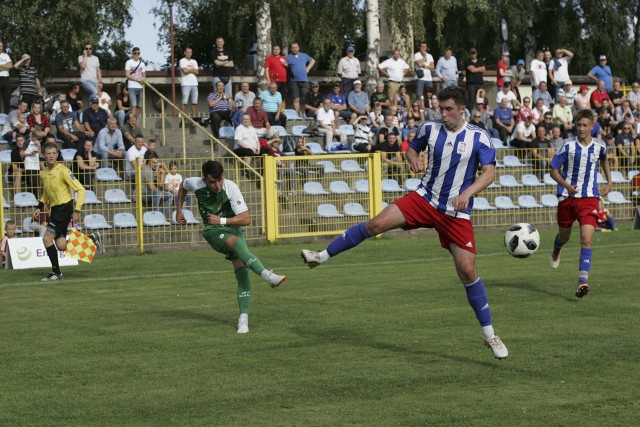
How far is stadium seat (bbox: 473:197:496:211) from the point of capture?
24.9 meters

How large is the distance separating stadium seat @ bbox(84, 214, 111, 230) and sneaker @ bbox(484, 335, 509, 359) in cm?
1297

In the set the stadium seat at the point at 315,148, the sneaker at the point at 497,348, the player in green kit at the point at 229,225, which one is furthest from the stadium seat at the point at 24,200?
the sneaker at the point at 497,348

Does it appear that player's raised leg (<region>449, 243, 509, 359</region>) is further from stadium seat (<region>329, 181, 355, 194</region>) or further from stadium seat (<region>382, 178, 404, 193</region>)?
stadium seat (<region>382, 178, 404, 193</region>)

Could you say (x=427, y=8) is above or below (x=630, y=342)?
above

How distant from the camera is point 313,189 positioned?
23.3 m

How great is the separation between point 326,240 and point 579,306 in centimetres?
1111

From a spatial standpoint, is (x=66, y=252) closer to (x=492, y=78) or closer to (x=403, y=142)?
(x=403, y=142)

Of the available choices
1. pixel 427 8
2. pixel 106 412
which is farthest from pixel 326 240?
pixel 427 8

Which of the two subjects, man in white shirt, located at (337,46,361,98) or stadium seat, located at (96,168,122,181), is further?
man in white shirt, located at (337,46,361,98)

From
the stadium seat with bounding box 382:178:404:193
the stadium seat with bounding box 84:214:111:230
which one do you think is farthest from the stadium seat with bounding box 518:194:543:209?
the stadium seat with bounding box 84:214:111:230

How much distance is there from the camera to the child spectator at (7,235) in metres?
19.0

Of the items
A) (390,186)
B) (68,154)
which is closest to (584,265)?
(390,186)

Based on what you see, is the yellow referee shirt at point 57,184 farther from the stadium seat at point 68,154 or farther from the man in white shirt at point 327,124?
the man in white shirt at point 327,124

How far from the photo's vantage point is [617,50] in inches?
1843
